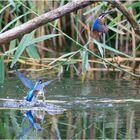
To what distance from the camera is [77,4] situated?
377 cm

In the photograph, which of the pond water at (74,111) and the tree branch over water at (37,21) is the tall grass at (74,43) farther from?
the tree branch over water at (37,21)

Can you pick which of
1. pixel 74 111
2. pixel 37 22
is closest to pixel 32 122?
pixel 74 111

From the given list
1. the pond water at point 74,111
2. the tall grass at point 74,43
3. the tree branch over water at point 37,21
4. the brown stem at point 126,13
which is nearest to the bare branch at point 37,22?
the tree branch over water at point 37,21

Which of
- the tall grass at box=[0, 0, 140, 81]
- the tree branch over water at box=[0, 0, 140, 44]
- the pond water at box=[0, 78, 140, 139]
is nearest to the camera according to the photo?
the pond water at box=[0, 78, 140, 139]

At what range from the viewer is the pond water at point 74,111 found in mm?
3506

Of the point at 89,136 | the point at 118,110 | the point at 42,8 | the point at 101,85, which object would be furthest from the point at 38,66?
the point at 89,136

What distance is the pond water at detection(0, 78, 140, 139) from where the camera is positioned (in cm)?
351

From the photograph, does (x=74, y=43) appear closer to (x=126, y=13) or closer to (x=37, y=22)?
(x=126, y=13)

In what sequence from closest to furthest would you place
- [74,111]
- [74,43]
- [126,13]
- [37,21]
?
[37,21], [126,13], [74,111], [74,43]

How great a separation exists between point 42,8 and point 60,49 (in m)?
1.10

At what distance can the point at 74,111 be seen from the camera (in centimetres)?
417

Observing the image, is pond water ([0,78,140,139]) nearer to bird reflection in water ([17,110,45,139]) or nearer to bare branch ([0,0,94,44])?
bird reflection in water ([17,110,45,139])

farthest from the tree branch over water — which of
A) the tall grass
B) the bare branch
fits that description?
the tall grass

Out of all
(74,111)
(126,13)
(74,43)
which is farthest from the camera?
(74,43)
